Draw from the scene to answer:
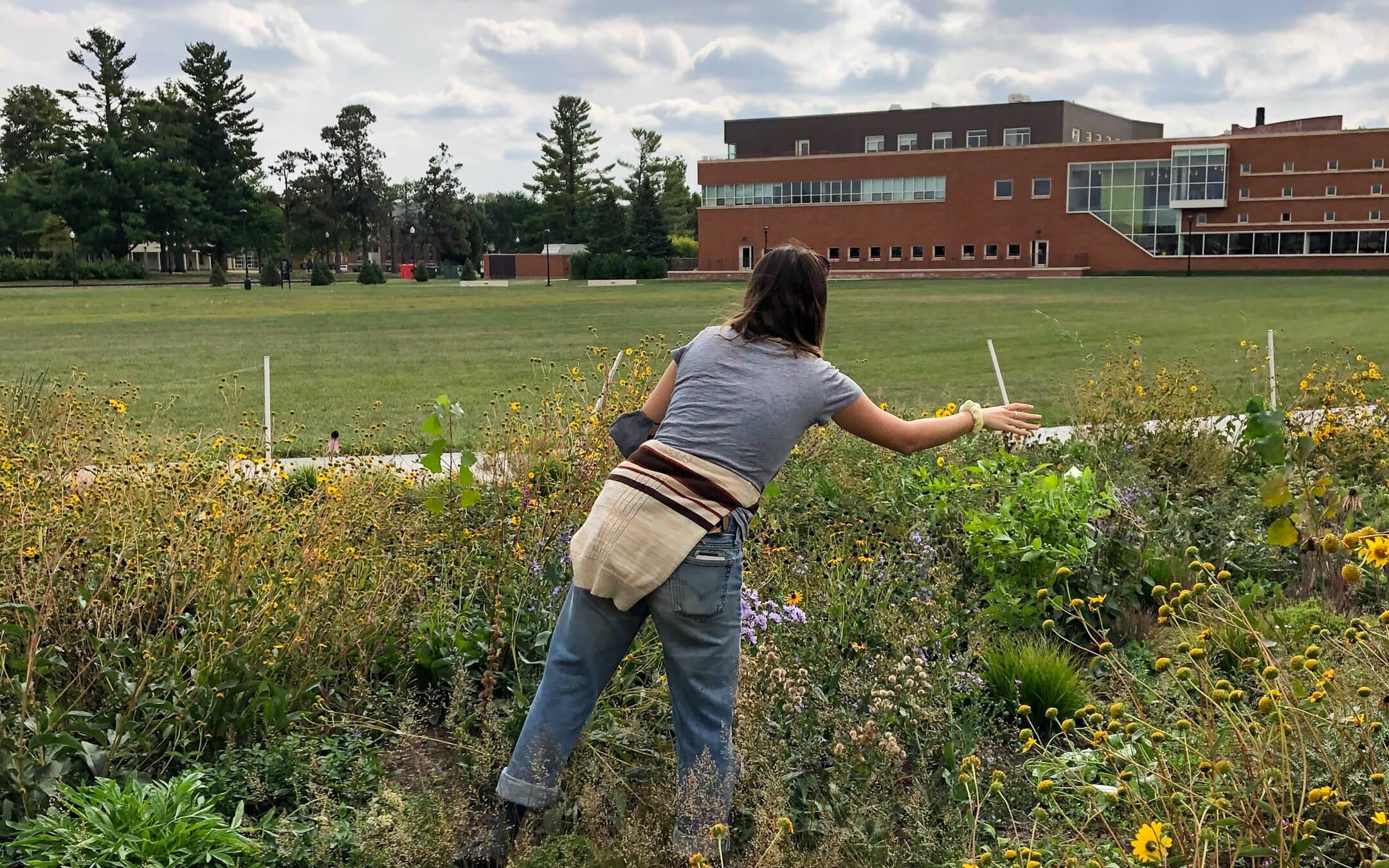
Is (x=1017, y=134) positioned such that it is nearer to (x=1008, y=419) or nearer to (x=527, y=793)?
(x=1008, y=419)

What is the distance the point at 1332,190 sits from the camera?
60.0 m

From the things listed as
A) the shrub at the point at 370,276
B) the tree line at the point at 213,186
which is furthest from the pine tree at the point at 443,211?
the shrub at the point at 370,276

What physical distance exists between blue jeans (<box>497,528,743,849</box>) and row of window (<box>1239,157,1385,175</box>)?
221ft

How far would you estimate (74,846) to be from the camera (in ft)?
8.09

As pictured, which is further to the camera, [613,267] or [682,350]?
[613,267]

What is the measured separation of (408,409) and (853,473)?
6628 mm

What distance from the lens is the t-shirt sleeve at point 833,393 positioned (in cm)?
288

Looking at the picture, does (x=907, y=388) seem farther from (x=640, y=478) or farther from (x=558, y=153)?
(x=558, y=153)

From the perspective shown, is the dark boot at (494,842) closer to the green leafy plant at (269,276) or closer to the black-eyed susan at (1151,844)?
the black-eyed susan at (1151,844)

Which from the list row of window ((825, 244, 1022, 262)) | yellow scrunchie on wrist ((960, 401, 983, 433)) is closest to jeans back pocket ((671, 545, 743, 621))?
yellow scrunchie on wrist ((960, 401, 983, 433))

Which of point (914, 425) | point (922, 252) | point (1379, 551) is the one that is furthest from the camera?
point (922, 252)

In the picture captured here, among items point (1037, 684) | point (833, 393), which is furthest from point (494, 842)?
point (1037, 684)

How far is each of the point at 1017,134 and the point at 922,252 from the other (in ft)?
45.3

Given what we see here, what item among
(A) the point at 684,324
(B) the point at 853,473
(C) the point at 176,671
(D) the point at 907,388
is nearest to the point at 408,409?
(D) the point at 907,388
